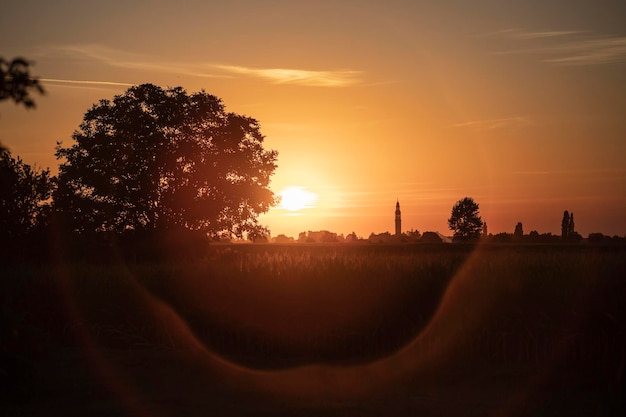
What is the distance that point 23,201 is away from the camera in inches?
1542

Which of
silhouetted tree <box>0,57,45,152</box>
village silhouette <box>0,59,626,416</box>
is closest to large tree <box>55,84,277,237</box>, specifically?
village silhouette <box>0,59,626,416</box>

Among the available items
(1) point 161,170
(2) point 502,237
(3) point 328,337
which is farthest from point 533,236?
(3) point 328,337

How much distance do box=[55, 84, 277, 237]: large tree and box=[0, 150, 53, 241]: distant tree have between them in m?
2.33

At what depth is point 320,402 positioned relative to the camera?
12.6 m

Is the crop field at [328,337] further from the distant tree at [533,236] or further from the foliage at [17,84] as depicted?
the distant tree at [533,236]

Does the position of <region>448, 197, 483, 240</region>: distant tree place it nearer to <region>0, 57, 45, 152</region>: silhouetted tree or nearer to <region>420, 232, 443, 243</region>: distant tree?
<region>420, 232, 443, 243</region>: distant tree

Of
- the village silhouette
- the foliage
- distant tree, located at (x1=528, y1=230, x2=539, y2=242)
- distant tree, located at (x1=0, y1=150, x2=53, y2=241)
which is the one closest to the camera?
the foliage

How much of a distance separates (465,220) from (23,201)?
67355mm

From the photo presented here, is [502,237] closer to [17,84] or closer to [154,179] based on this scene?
[154,179]

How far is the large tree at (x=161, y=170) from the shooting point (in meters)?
43.8

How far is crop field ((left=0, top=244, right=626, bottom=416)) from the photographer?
12711 mm

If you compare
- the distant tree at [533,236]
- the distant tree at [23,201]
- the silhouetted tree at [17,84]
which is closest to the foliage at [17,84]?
the silhouetted tree at [17,84]

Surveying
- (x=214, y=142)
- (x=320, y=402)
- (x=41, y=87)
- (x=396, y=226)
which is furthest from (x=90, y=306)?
(x=396, y=226)

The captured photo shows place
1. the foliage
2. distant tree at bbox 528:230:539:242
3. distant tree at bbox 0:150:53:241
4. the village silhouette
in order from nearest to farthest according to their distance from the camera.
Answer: the foliage < the village silhouette < distant tree at bbox 0:150:53:241 < distant tree at bbox 528:230:539:242
